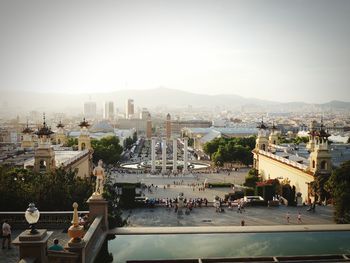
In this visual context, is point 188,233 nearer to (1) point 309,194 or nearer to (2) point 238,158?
(1) point 309,194

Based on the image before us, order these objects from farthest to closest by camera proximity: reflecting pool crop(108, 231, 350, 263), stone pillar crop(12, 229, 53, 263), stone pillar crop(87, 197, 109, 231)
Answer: stone pillar crop(87, 197, 109, 231)
reflecting pool crop(108, 231, 350, 263)
stone pillar crop(12, 229, 53, 263)

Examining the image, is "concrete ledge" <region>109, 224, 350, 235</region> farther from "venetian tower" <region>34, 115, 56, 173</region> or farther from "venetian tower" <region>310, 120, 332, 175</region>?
"venetian tower" <region>34, 115, 56, 173</region>

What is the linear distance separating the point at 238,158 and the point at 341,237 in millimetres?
55395

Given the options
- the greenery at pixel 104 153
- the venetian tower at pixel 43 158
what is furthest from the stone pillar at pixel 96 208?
Result: the greenery at pixel 104 153

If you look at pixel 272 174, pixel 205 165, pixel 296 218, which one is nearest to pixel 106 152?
pixel 205 165

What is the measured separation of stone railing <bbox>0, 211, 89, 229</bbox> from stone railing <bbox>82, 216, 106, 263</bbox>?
1.76m

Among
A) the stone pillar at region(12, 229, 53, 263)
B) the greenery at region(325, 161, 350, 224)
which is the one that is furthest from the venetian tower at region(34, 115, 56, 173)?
the stone pillar at region(12, 229, 53, 263)

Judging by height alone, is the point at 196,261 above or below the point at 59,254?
below

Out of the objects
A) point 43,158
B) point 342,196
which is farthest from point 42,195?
point 342,196

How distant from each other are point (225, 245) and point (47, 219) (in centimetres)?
785

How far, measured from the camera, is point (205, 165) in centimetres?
8488

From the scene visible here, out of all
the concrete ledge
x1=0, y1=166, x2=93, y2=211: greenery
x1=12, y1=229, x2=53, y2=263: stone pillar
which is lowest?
the concrete ledge

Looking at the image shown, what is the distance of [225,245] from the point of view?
1973 cm

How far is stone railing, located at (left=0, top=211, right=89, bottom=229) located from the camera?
65.9 ft
